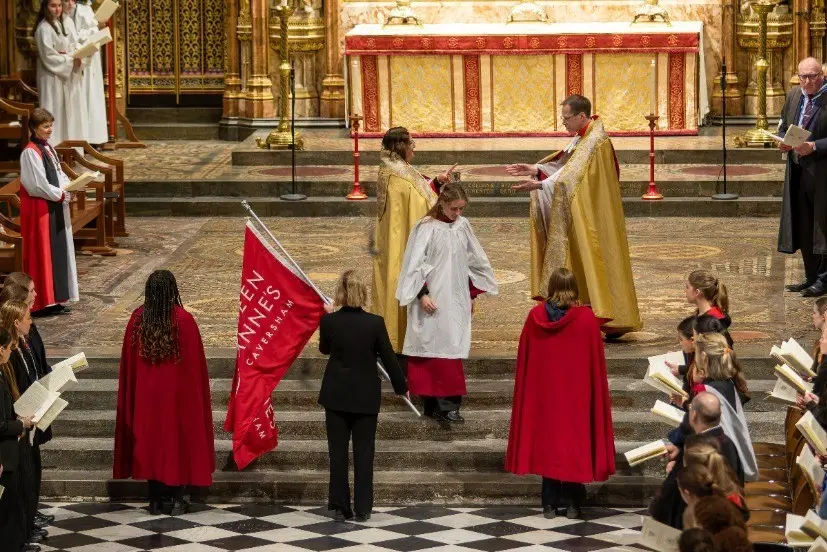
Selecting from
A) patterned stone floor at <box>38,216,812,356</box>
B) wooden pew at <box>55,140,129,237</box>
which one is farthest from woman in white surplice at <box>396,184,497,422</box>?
wooden pew at <box>55,140,129,237</box>

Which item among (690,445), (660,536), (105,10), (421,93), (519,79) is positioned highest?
(105,10)

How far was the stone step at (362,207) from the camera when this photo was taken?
17500 mm

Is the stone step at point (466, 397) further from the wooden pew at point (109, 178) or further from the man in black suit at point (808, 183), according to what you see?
the wooden pew at point (109, 178)

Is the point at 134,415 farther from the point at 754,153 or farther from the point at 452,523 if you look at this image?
the point at 754,153

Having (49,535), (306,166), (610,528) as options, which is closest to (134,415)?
(49,535)

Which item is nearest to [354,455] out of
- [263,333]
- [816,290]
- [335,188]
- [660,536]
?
[263,333]

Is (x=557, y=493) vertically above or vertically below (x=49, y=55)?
below

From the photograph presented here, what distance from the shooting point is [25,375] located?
9445 mm

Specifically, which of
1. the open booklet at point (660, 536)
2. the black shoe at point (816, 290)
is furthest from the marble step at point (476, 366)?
the open booklet at point (660, 536)

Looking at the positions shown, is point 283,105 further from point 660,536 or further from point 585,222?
point 660,536

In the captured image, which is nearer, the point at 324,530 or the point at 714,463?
the point at 714,463

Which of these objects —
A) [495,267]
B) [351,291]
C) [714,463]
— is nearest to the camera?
[714,463]

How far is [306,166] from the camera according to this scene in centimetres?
1931

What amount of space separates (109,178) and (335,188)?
281cm
